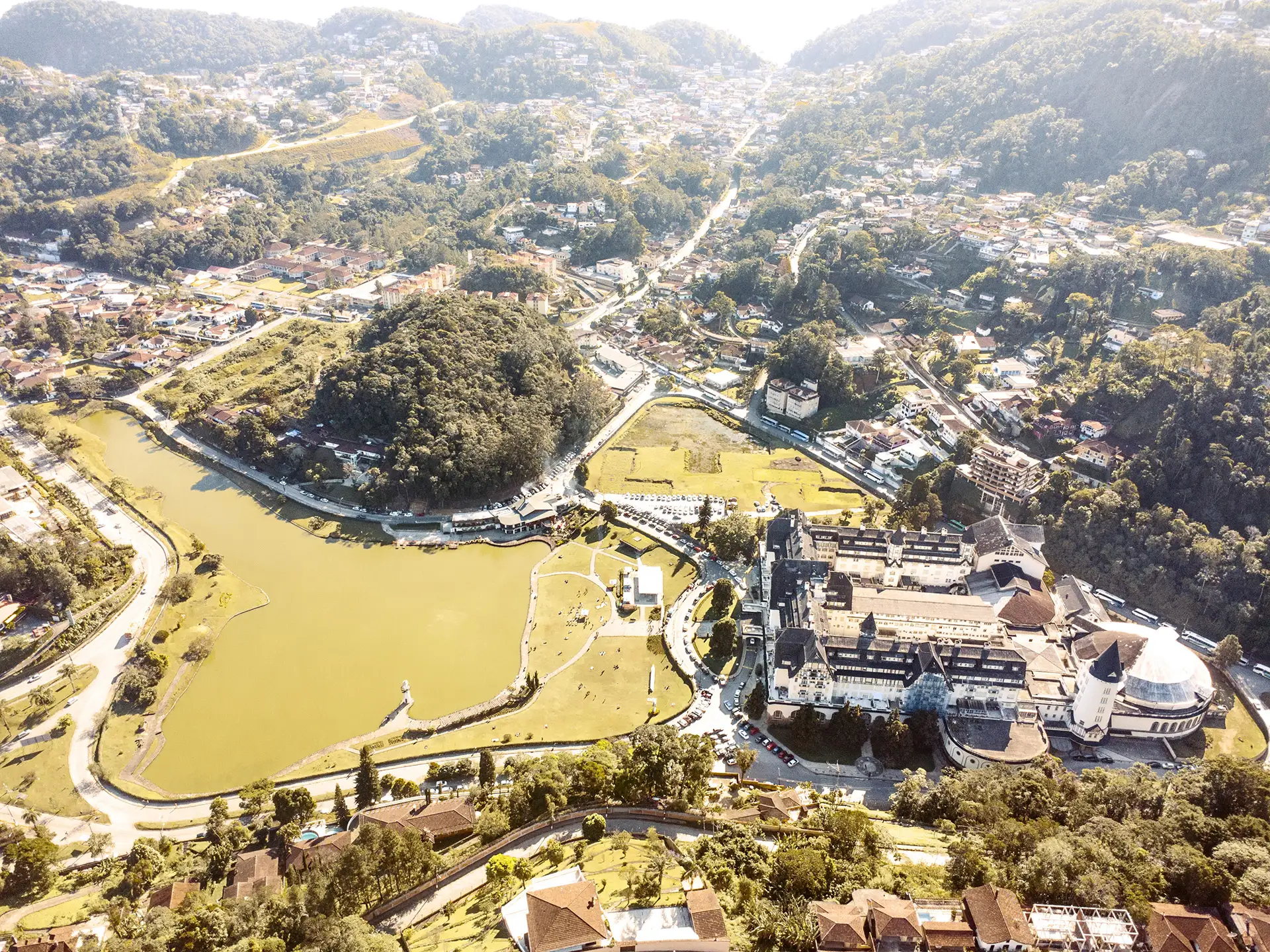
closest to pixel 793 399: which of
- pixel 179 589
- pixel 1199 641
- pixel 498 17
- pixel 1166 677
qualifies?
pixel 1199 641

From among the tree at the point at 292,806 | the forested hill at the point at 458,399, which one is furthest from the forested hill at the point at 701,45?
the tree at the point at 292,806

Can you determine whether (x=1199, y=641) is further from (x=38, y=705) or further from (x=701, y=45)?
(x=701, y=45)

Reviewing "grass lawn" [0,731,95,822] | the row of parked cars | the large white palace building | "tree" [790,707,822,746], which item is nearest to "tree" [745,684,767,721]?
the row of parked cars

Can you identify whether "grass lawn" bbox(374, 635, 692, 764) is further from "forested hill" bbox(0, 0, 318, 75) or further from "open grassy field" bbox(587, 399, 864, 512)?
"forested hill" bbox(0, 0, 318, 75)

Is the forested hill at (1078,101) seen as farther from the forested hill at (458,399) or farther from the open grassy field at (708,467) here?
the forested hill at (458,399)

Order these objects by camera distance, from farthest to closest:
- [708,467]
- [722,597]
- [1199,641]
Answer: [708,467] < [722,597] < [1199,641]

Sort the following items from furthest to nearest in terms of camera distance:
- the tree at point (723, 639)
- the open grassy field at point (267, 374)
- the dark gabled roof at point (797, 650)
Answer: the open grassy field at point (267, 374) → the tree at point (723, 639) → the dark gabled roof at point (797, 650)
